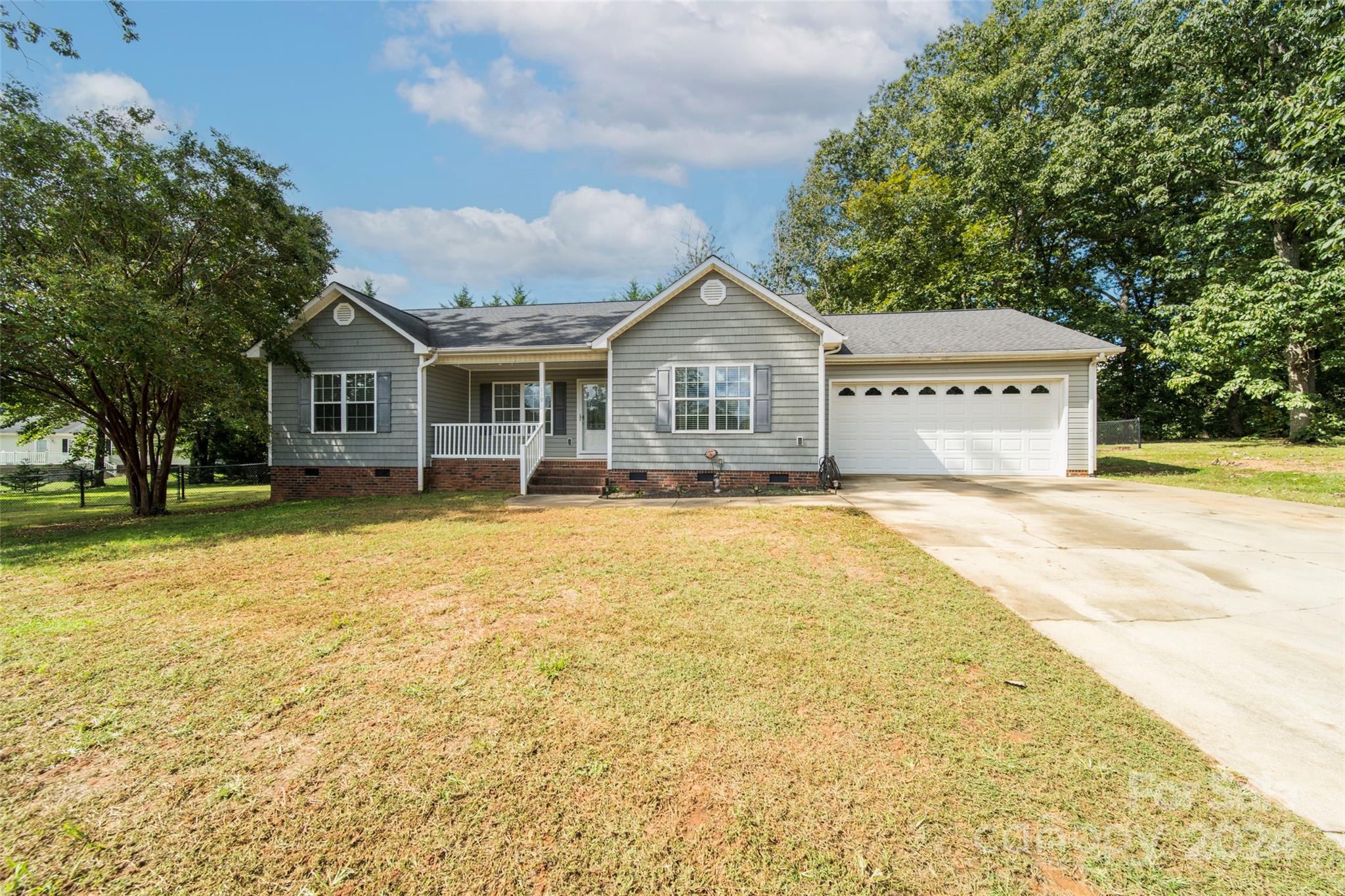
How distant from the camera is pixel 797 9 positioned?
455 inches

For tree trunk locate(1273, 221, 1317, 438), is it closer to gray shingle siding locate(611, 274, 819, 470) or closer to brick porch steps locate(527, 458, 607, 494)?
gray shingle siding locate(611, 274, 819, 470)

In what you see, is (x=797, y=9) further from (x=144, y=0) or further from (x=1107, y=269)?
(x=1107, y=269)

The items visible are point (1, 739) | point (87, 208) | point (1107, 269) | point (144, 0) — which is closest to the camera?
point (1, 739)

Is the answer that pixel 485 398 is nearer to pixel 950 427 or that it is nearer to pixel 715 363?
pixel 715 363

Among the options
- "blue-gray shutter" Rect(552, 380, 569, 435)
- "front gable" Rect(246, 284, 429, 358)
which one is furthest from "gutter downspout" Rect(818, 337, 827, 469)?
"front gable" Rect(246, 284, 429, 358)

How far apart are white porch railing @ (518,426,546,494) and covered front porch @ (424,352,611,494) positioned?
2cm

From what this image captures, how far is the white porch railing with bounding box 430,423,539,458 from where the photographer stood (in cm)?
1191

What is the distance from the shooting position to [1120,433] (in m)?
20.4

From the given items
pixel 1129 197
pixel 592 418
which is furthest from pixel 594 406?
pixel 1129 197

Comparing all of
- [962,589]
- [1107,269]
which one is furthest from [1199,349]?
[962,589]

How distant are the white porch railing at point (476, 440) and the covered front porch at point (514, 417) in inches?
0.7

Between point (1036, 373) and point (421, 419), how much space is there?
14.7 meters

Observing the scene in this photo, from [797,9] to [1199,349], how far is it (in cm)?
1652

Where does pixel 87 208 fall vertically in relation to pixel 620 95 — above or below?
below
